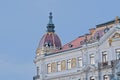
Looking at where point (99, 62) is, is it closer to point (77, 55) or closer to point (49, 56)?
point (77, 55)

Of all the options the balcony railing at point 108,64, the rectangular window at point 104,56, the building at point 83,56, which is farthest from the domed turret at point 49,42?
the balcony railing at point 108,64

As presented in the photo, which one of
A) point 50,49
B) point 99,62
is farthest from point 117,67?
point 50,49

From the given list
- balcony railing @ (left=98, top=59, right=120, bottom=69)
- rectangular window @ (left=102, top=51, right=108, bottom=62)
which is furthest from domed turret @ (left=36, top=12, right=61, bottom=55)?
balcony railing @ (left=98, top=59, right=120, bottom=69)

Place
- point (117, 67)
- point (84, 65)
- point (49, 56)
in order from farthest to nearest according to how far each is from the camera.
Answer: point (49, 56)
point (84, 65)
point (117, 67)

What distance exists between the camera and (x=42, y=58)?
98.3 metres

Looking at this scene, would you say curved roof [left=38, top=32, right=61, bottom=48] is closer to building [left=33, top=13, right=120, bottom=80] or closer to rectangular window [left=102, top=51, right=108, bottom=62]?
building [left=33, top=13, right=120, bottom=80]

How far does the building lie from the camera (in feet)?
289

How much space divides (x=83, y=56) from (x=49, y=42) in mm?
9918

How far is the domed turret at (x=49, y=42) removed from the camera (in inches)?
3888

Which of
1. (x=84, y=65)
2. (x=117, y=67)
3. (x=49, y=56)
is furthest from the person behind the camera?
(x=49, y=56)

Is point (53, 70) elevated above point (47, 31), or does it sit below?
below

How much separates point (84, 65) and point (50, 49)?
989cm

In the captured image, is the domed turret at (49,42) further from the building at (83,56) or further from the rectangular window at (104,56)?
the rectangular window at (104,56)

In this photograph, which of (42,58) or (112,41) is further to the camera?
(42,58)
